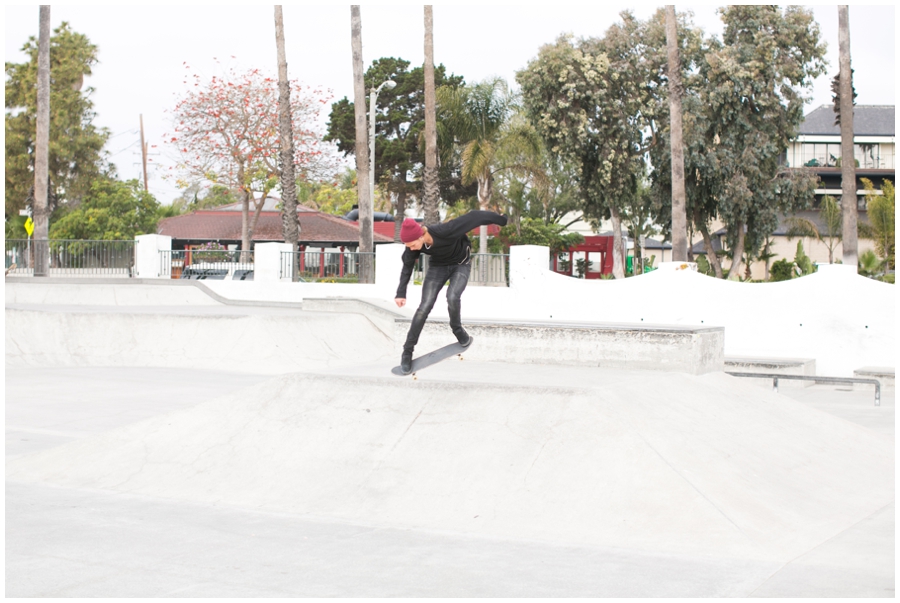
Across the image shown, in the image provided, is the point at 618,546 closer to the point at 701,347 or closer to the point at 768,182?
the point at 701,347

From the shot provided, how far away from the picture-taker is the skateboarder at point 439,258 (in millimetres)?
8250

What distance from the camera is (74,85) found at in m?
48.6

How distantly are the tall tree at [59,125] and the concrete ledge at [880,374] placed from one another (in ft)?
144

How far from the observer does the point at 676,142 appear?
2334 cm

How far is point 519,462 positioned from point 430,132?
62.4 ft

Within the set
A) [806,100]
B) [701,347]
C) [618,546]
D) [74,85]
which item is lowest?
[618,546]

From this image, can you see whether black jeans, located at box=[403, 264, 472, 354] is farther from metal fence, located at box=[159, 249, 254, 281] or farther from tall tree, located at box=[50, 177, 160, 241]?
tall tree, located at box=[50, 177, 160, 241]

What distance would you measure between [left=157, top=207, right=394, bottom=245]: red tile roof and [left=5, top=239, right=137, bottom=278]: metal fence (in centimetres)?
1692

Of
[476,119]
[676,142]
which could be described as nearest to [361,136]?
[476,119]

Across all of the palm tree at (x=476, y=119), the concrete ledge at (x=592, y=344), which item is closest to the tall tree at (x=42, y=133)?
the palm tree at (x=476, y=119)

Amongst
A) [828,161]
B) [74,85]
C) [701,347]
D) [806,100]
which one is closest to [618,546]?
[701,347]

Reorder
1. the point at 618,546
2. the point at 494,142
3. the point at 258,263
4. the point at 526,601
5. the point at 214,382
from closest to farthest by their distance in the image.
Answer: the point at 526,601 < the point at 618,546 < the point at 214,382 < the point at 258,263 < the point at 494,142

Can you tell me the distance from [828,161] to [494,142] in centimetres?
3764

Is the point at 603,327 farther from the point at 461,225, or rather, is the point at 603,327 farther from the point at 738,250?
the point at 738,250
